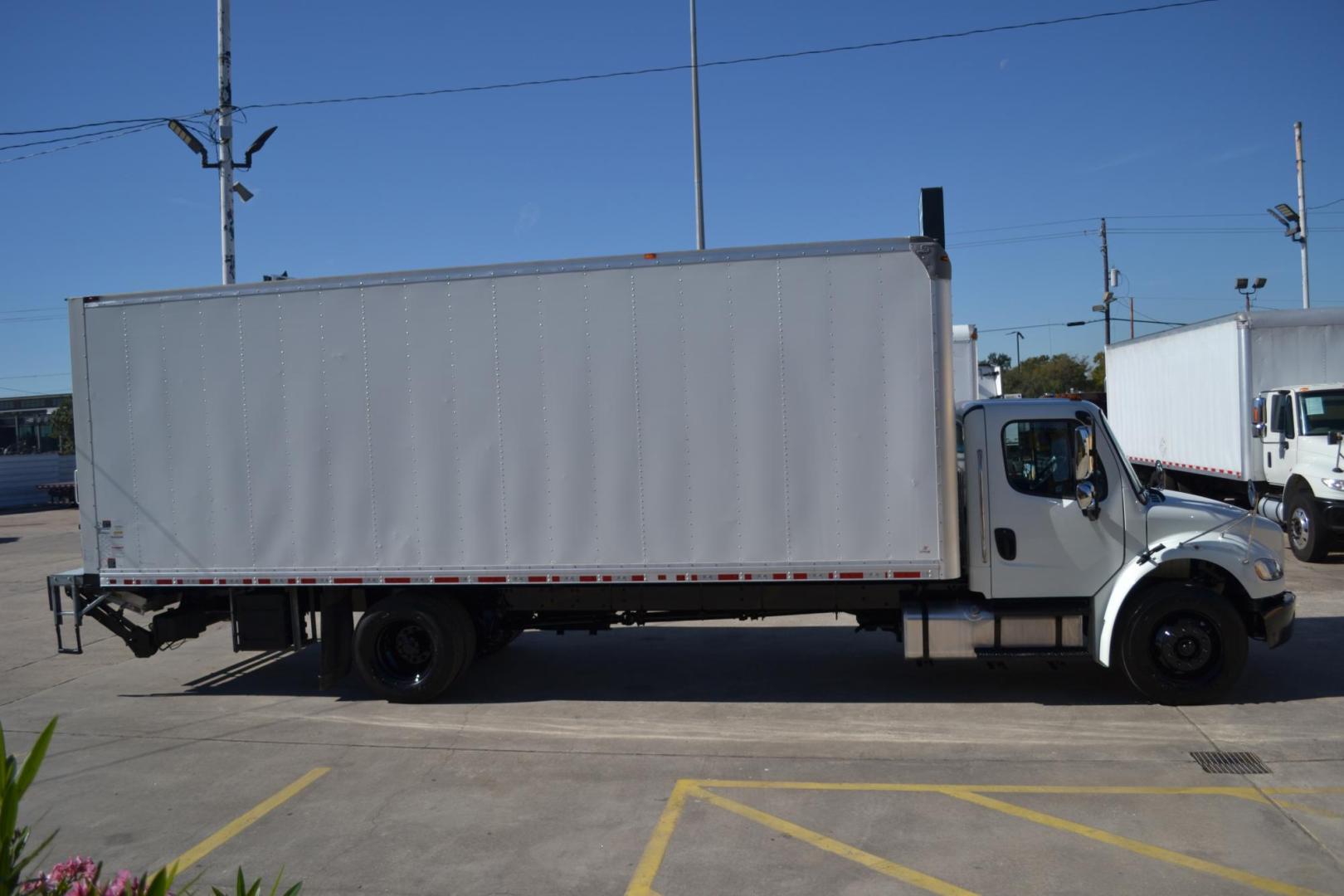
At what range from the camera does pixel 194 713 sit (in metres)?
8.64

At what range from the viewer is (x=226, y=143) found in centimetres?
1656

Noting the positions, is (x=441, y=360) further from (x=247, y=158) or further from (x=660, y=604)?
(x=247, y=158)

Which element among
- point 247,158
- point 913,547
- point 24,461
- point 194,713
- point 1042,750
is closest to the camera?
point 1042,750

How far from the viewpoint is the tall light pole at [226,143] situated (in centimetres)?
1641

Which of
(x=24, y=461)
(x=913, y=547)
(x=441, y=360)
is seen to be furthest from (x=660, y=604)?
(x=24, y=461)

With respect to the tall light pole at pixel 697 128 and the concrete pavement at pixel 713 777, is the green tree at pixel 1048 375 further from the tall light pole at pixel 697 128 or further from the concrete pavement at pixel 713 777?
the concrete pavement at pixel 713 777

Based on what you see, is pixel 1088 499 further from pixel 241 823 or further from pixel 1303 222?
pixel 1303 222

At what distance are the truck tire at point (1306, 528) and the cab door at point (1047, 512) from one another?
811 centimetres

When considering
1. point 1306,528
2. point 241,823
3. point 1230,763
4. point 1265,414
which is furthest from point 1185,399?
point 241,823

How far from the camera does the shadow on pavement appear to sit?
26.8 feet

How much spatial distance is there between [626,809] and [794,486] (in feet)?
9.11

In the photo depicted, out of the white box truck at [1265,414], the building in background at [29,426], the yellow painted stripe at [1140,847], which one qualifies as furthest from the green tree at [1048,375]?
the yellow painted stripe at [1140,847]

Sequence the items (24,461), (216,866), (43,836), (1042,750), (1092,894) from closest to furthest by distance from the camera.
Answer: (1092,894) → (216,866) → (43,836) → (1042,750) → (24,461)

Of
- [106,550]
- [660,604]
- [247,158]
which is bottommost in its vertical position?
[660,604]
